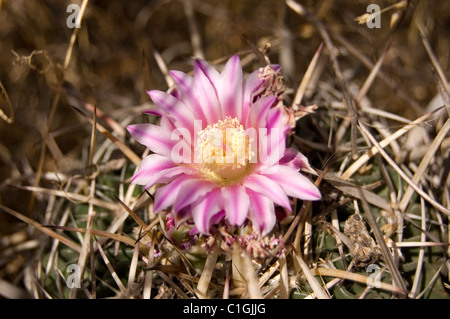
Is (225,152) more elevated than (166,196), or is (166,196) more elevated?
(225,152)

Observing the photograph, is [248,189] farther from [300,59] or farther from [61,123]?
[61,123]

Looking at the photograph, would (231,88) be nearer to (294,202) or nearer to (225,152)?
(225,152)

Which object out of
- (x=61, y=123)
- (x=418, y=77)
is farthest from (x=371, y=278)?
(x=61, y=123)

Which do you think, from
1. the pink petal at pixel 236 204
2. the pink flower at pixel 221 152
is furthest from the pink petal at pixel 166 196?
the pink petal at pixel 236 204

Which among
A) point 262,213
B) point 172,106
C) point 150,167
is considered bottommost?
point 262,213

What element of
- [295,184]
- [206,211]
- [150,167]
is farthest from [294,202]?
[150,167]
